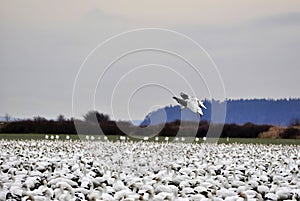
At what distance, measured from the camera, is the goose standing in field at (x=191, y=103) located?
66.4 ft

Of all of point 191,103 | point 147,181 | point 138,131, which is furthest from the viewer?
point 138,131

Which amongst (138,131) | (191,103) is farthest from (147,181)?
(138,131)

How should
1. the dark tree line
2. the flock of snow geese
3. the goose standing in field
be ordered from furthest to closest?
the dark tree line → the goose standing in field → the flock of snow geese

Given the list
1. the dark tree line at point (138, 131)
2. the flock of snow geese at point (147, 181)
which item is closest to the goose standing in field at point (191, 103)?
the flock of snow geese at point (147, 181)

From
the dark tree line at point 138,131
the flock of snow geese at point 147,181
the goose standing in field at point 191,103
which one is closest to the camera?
the flock of snow geese at point 147,181

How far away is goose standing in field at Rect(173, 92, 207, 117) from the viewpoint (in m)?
20.2

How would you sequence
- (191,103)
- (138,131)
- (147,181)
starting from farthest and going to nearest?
(138,131), (191,103), (147,181)

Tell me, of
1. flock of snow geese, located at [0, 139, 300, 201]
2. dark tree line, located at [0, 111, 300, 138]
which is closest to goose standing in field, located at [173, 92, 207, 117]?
flock of snow geese, located at [0, 139, 300, 201]

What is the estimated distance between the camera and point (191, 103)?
2050 cm

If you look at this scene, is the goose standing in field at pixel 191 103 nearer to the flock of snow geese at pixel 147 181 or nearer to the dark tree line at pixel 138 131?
the flock of snow geese at pixel 147 181

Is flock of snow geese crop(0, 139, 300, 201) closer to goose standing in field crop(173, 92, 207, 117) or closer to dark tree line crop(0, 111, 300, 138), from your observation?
goose standing in field crop(173, 92, 207, 117)

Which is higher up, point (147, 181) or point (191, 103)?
point (191, 103)

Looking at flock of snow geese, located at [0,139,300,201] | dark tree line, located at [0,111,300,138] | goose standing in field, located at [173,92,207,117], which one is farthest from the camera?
dark tree line, located at [0,111,300,138]

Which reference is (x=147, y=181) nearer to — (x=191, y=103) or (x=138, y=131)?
(x=191, y=103)
